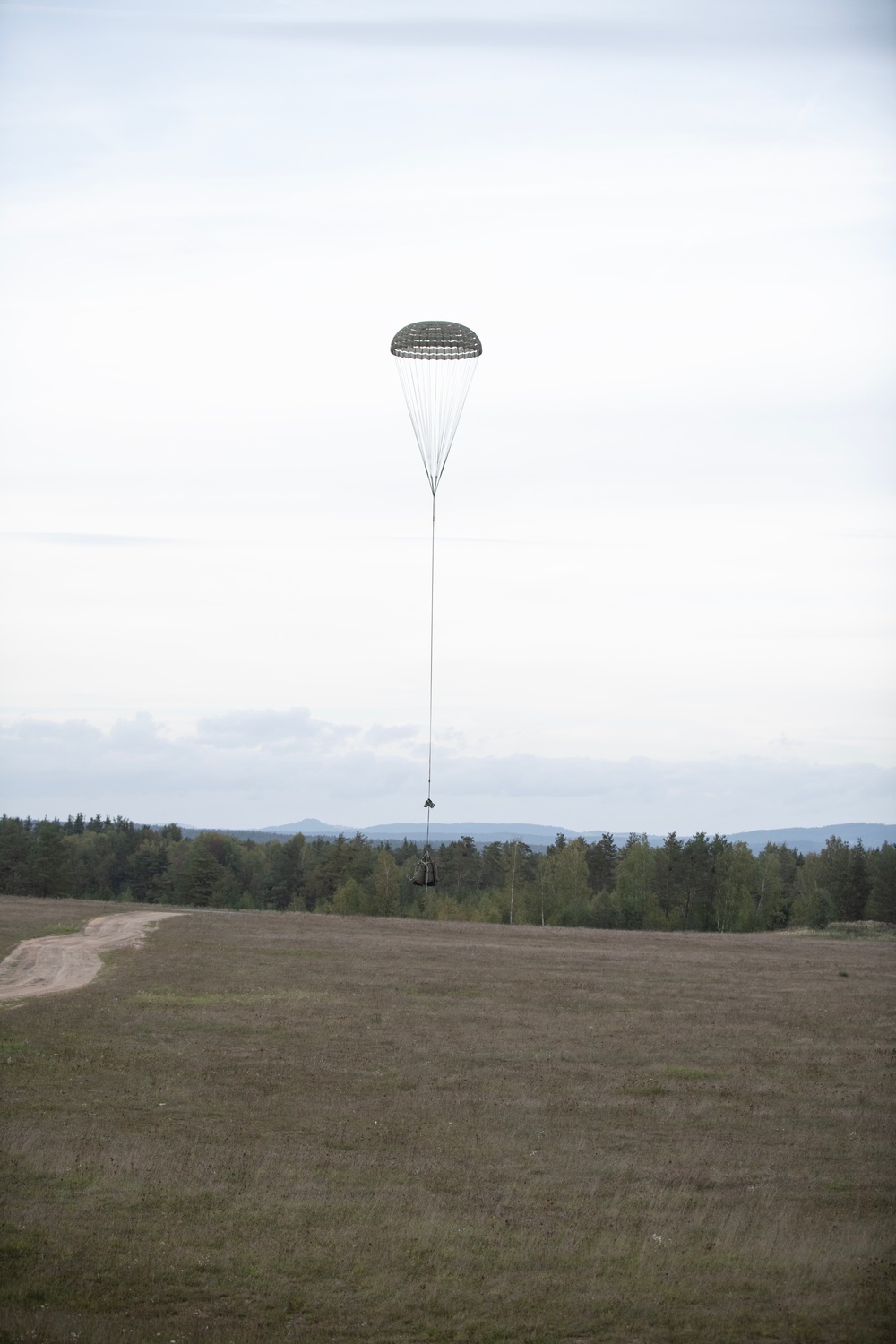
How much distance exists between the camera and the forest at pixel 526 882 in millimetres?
83438

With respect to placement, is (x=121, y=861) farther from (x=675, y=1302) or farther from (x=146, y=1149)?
(x=675, y=1302)

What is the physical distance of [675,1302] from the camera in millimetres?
13992

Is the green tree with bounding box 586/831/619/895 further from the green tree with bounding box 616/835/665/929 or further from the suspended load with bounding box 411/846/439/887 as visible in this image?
the suspended load with bounding box 411/846/439/887

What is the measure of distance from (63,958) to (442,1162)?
86.4 feet

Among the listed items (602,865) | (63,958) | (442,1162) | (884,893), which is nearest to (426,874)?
(442,1162)

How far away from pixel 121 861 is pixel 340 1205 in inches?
4413

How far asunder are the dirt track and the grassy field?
1.32 m

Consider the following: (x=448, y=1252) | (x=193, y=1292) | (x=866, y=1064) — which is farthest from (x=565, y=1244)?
(x=866, y=1064)

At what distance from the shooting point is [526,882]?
95.4m

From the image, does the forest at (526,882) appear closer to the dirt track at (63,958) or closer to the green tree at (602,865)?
the green tree at (602,865)

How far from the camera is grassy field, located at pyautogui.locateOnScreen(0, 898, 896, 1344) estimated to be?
13.7 metres

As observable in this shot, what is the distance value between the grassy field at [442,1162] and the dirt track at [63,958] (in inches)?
51.9

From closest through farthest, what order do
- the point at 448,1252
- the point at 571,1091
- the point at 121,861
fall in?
the point at 448,1252 < the point at 571,1091 < the point at 121,861

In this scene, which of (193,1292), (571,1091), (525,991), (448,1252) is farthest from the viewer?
(525,991)
